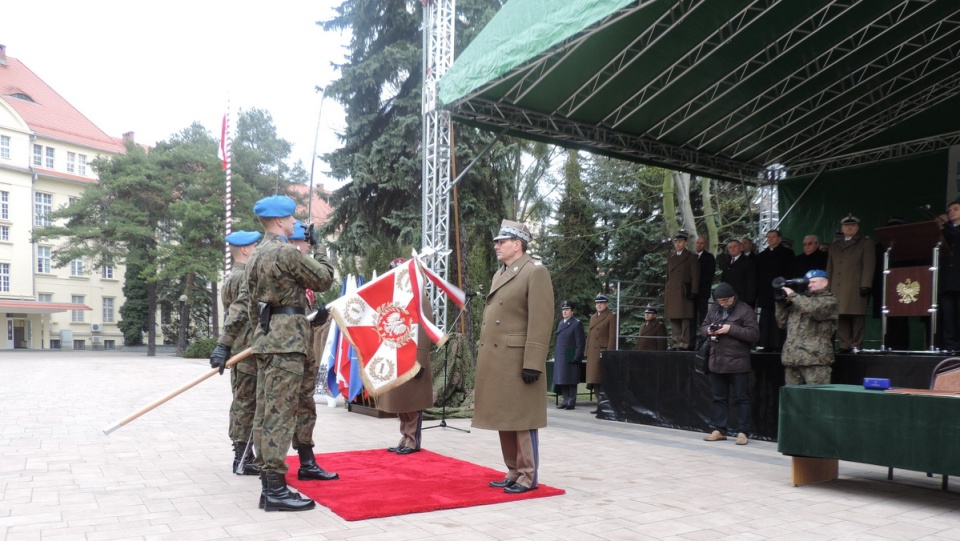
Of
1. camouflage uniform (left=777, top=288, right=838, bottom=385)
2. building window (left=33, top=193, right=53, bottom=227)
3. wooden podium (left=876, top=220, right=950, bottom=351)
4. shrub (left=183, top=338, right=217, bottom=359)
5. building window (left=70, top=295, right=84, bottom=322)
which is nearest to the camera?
camouflage uniform (left=777, top=288, right=838, bottom=385)

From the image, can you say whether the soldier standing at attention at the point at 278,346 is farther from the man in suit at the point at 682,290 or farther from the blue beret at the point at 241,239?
the man in suit at the point at 682,290

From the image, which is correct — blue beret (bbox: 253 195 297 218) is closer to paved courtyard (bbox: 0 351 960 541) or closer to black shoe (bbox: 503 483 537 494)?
paved courtyard (bbox: 0 351 960 541)

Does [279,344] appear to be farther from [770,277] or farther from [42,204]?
[42,204]

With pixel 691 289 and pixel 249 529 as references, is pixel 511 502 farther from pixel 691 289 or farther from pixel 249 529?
pixel 691 289

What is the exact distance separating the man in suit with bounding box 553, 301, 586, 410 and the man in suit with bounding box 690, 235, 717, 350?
2023 millimetres

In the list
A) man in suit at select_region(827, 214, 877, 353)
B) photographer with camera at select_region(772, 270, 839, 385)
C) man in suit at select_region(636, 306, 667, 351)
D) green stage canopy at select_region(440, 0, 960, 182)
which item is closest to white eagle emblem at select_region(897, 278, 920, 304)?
man in suit at select_region(827, 214, 877, 353)

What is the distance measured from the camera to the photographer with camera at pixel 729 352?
781 centimetres

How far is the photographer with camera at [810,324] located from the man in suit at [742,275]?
8.93 feet

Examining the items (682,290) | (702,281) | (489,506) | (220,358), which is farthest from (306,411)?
(702,281)

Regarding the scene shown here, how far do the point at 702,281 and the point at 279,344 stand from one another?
7.57 metres

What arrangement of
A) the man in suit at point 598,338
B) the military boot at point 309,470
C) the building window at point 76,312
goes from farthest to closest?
1. the building window at point 76,312
2. the man in suit at point 598,338
3. the military boot at point 309,470

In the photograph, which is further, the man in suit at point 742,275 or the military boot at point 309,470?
the man in suit at point 742,275

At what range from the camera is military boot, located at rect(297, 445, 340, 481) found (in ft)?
Answer: 17.7

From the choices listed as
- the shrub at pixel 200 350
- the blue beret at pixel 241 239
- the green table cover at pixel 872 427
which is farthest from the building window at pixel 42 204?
the green table cover at pixel 872 427
